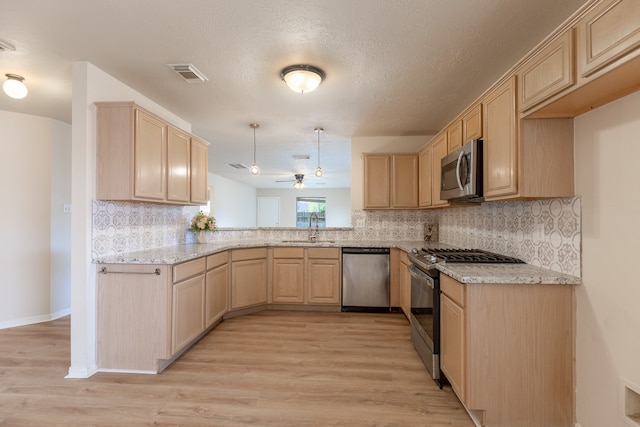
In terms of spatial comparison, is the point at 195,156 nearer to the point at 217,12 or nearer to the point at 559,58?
the point at 217,12

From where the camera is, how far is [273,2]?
1.78 meters

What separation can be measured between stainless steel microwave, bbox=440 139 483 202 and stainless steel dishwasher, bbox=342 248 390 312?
1472mm

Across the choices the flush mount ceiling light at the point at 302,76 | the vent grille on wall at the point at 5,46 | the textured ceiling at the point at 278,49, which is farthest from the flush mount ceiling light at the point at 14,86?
the flush mount ceiling light at the point at 302,76

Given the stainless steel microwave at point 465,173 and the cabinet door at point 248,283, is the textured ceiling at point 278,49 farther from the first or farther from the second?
the cabinet door at point 248,283

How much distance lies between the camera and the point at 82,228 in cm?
243

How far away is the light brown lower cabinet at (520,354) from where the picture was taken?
5.79ft

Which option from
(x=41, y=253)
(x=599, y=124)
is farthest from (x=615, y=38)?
(x=41, y=253)

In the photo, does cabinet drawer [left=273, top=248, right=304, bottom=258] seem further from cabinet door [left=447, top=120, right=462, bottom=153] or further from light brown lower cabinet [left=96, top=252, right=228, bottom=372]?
cabinet door [left=447, top=120, right=462, bottom=153]

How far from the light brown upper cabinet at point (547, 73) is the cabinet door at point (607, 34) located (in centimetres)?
6

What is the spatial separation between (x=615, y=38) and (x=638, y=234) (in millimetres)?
876

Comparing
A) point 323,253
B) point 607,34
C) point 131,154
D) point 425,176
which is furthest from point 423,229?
point 131,154

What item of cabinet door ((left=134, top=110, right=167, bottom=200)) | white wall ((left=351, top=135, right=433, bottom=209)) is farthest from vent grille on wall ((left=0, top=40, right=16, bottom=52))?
white wall ((left=351, top=135, right=433, bottom=209))

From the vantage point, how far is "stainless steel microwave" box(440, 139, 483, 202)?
90.6 inches

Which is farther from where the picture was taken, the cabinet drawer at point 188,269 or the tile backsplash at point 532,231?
the cabinet drawer at point 188,269
